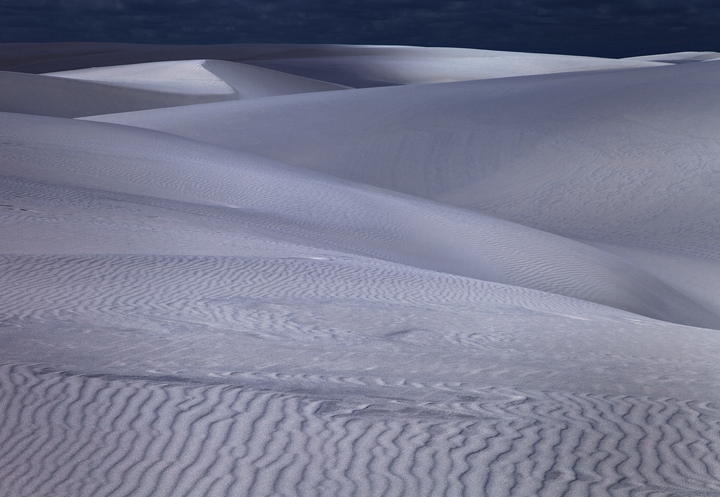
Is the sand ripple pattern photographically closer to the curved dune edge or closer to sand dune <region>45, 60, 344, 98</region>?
the curved dune edge

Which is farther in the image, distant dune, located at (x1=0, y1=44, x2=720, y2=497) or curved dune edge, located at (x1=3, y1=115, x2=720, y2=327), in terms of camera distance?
curved dune edge, located at (x1=3, y1=115, x2=720, y2=327)

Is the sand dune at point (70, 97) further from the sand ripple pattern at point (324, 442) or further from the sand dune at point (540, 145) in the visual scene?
the sand ripple pattern at point (324, 442)

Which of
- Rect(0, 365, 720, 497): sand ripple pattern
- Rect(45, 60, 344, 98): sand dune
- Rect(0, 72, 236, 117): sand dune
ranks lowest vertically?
Rect(0, 72, 236, 117): sand dune

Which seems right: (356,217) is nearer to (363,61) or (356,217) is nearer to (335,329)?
(335,329)

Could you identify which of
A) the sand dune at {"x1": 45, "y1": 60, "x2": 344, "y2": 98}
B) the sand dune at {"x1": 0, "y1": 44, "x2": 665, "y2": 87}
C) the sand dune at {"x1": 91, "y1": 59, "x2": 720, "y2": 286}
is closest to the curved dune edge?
the sand dune at {"x1": 91, "y1": 59, "x2": 720, "y2": 286}

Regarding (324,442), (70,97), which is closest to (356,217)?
(324,442)

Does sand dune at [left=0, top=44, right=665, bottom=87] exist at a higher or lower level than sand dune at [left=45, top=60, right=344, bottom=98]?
higher

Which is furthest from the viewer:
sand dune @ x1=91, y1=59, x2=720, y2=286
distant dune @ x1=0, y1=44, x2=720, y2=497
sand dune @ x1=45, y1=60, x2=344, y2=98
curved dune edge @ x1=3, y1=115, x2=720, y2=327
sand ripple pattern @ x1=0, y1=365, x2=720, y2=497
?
sand dune @ x1=45, y1=60, x2=344, y2=98

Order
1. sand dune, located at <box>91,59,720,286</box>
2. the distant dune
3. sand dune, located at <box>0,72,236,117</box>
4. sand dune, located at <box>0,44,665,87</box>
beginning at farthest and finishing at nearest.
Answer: sand dune, located at <box>0,44,665,87</box> < sand dune, located at <box>0,72,236,117</box> < sand dune, located at <box>91,59,720,286</box> < the distant dune
